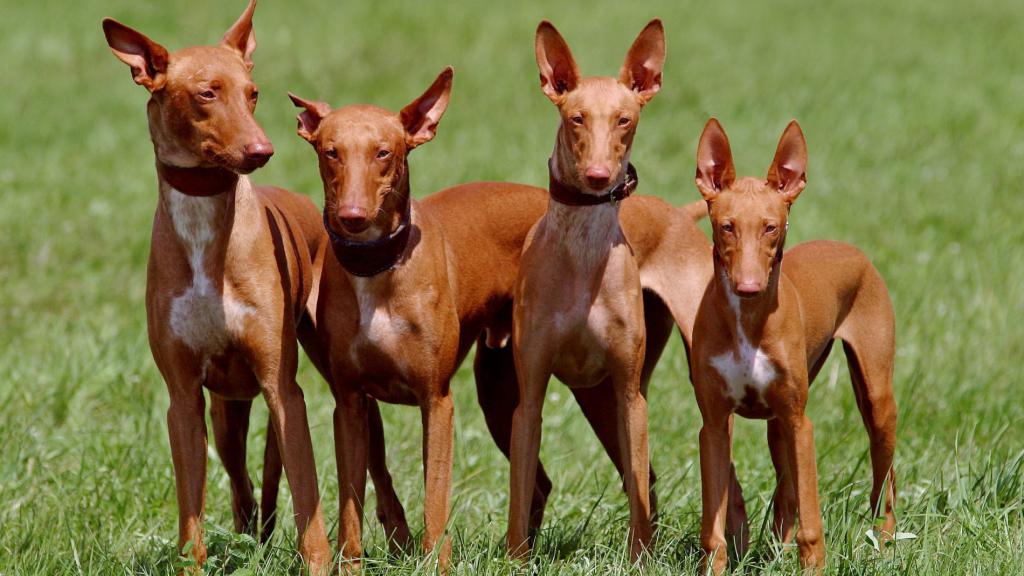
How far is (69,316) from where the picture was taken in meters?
10.1

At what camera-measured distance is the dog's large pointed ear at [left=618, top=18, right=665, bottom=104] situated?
5.39m

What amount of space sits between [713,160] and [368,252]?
4.41ft

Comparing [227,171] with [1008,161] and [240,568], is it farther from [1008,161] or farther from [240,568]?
[1008,161]

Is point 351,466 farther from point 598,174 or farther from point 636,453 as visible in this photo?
point 598,174

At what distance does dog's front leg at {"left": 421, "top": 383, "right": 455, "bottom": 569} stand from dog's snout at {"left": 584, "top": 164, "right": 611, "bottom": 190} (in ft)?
3.37

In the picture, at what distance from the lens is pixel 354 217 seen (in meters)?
4.84

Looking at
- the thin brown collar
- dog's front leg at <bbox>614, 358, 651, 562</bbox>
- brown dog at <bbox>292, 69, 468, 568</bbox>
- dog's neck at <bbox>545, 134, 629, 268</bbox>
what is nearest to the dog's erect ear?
brown dog at <bbox>292, 69, 468, 568</bbox>

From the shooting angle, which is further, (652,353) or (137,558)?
(652,353)

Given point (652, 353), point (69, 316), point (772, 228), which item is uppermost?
point (772, 228)

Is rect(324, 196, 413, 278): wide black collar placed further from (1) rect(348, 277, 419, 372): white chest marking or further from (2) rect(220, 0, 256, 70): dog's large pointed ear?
(2) rect(220, 0, 256, 70): dog's large pointed ear

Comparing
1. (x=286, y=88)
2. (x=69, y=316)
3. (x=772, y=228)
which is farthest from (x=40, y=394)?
(x=286, y=88)

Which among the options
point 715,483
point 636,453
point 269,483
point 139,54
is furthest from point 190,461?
point 715,483

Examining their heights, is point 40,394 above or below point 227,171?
below

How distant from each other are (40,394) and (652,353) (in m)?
3.72
